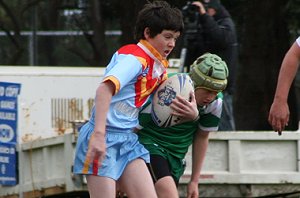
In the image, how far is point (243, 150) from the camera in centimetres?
1173

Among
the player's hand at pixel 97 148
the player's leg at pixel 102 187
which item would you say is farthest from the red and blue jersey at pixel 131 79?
the player's hand at pixel 97 148

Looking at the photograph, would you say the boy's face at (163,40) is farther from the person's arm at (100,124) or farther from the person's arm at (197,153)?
the person's arm at (197,153)

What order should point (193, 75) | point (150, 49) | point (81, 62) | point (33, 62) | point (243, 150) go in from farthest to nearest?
point (81, 62)
point (33, 62)
point (243, 150)
point (193, 75)
point (150, 49)

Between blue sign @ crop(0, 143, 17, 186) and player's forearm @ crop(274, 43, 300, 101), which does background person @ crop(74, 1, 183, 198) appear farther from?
blue sign @ crop(0, 143, 17, 186)

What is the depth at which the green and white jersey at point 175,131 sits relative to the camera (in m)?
8.59

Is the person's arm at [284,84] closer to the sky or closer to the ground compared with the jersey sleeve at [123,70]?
closer to the ground

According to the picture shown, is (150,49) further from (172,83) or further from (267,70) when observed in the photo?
(267,70)

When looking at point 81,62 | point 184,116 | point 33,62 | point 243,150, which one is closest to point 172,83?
point 184,116

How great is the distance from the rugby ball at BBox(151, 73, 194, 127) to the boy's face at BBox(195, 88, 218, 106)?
0.15 metres

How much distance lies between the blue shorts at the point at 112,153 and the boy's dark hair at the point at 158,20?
0.69 metres

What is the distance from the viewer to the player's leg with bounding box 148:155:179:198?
8406mm

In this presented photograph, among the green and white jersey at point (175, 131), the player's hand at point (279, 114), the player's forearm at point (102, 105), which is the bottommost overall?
Result: the green and white jersey at point (175, 131)

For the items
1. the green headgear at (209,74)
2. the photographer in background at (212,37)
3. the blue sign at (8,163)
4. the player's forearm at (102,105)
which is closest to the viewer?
the player's forearm at (102,105)

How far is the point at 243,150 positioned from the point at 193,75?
319 centimetres
